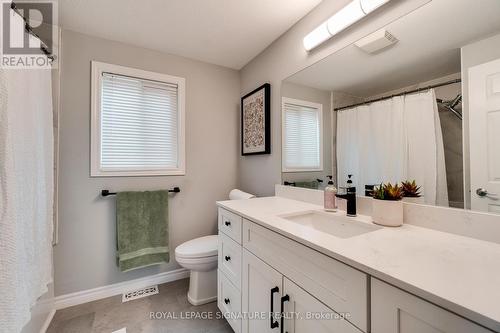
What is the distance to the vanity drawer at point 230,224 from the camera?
4.17 feet

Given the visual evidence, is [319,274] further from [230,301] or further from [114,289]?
[114,289]

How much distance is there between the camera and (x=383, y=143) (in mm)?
1098

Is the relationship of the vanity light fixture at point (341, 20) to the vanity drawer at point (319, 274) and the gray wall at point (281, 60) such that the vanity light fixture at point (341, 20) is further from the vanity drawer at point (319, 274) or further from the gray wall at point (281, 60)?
the vanity drawer at point (319, 274)

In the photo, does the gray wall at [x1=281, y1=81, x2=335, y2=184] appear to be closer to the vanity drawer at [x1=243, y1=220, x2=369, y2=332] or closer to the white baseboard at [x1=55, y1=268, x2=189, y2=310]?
the vanity drawer at [x1=243, y1=220, x2=369, y2=332]

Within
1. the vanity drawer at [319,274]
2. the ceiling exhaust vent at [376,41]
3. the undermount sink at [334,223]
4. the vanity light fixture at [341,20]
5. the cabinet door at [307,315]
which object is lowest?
the cabinet door at [307,315]

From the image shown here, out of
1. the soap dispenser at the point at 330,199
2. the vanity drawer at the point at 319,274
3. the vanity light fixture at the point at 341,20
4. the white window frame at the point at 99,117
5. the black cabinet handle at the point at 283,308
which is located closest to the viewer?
the vanity drawer at the point at 319,274

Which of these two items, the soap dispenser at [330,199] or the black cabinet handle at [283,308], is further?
the soap dispenser at [330,199]

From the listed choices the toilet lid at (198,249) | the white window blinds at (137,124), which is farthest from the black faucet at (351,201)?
the white window blinds at (137,124)

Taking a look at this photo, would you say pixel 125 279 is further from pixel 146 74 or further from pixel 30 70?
pixel 146 74

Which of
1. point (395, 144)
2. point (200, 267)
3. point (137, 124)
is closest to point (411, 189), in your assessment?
point (395, 144)

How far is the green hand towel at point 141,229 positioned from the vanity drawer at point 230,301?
725 mm

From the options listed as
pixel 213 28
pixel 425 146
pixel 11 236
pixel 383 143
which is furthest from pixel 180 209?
pixel 425 146

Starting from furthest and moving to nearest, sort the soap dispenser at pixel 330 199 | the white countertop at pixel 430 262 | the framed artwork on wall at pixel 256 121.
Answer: the framed artwork on wall at pixel 256 121 → the soap dispenser at pixel 330 199 → the white countertop at pixel 430 262

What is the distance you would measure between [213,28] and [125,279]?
2307mm
